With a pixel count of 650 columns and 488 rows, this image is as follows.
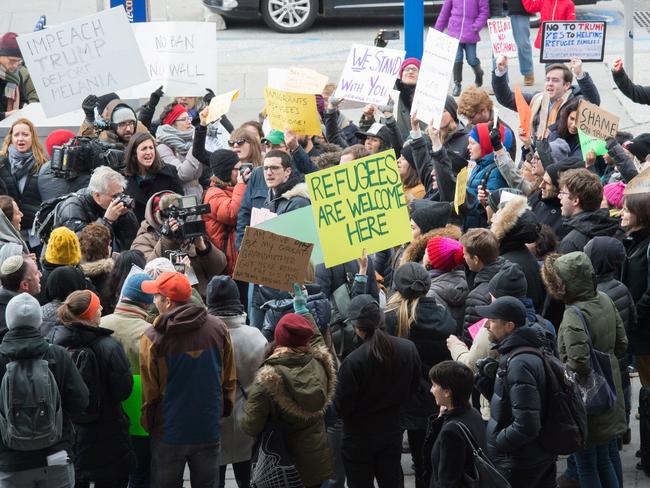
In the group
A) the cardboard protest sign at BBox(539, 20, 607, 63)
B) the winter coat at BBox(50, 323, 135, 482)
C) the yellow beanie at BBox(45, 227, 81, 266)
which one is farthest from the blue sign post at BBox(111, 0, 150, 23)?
the winter coat at BBox(50, 323, 135, 482)

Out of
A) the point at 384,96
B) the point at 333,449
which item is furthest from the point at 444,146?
the point at 333,449

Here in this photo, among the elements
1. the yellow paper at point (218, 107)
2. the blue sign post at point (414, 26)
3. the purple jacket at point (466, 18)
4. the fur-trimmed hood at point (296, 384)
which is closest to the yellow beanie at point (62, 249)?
the fur-trimmed hood at point (296, 384)

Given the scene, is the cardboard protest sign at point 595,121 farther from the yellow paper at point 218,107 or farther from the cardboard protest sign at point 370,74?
the yellow paper at point 218,107

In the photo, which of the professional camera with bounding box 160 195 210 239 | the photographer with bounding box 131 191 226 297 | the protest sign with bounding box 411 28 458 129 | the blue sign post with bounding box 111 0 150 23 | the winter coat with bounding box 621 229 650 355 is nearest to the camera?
the winter coat with bounding box 621 229 650 355

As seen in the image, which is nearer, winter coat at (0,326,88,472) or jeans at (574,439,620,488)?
winter coat at (0,326,88,472)

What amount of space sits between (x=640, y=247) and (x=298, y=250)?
2160 millimetres

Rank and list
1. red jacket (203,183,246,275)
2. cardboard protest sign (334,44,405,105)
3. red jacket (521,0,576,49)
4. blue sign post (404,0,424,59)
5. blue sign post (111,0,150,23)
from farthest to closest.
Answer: red jacket (521,0,576,49) < blue sign post (404,0,424,59) < blue sign post (111,0,150,23) < cardboard protest sign (334,44,405,105) < red jacket (203,183,246,275)

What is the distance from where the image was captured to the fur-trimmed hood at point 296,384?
19.6 ft

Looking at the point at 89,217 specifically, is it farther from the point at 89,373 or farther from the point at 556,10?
the point at 556,10

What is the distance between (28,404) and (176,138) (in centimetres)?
463

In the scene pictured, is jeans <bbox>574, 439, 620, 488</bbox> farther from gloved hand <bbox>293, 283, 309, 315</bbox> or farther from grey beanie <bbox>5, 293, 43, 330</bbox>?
grey beanie <bbox>5, 293, 43, 330</bbox>

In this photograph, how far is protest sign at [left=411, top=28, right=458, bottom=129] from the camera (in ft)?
30.9

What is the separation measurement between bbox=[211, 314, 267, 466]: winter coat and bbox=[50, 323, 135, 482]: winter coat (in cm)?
55

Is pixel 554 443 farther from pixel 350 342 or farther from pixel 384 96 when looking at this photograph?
pixel 384 96
